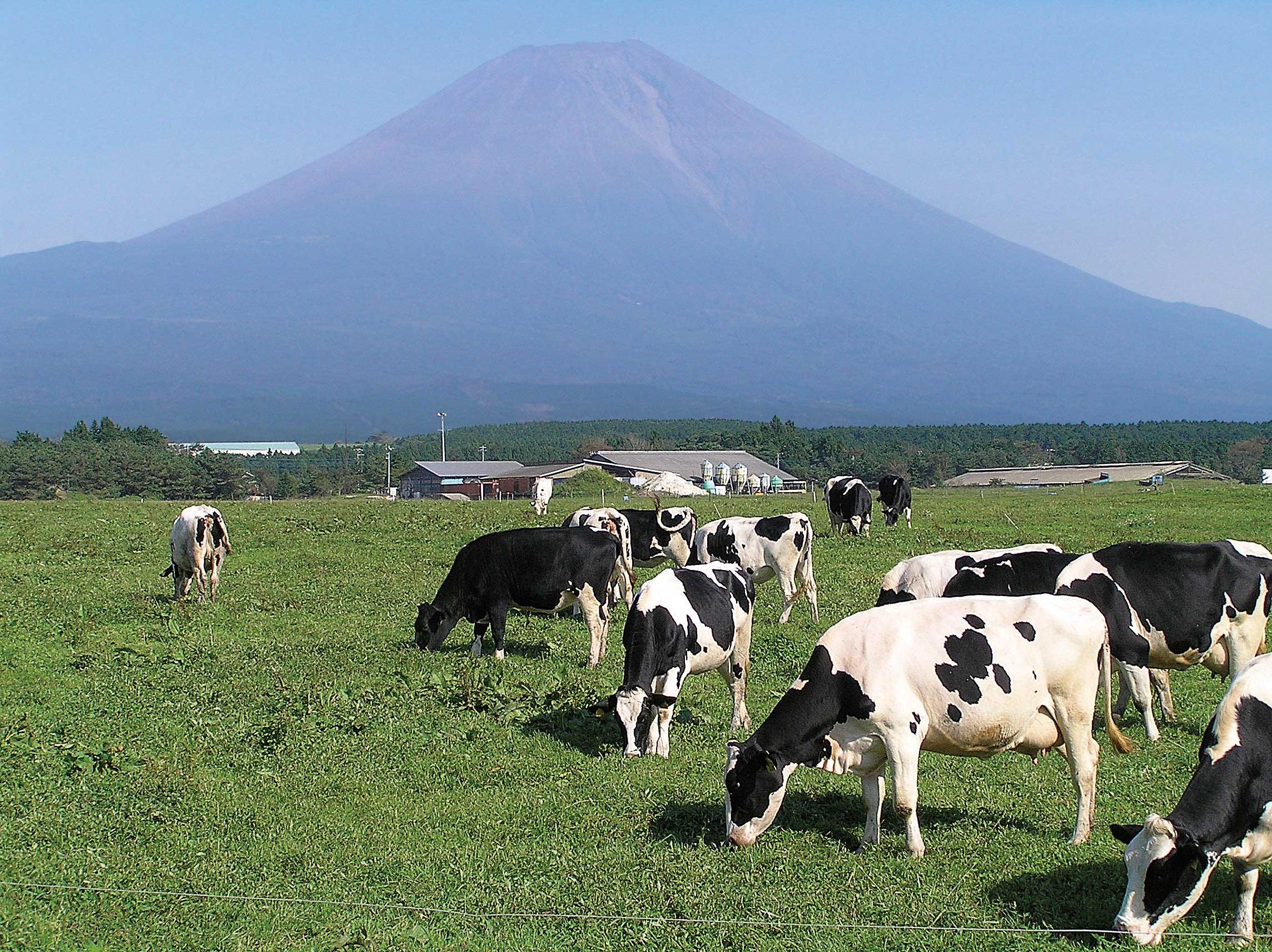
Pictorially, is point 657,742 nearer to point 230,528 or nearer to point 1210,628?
point 1210,628

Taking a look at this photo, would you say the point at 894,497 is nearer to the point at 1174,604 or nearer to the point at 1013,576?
the point at 1013,576

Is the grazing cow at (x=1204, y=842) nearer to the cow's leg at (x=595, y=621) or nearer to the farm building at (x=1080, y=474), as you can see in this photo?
the cow's leg at (x=595, y=621)

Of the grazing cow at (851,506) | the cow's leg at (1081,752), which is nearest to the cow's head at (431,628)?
the cow's leg at (1081,752)

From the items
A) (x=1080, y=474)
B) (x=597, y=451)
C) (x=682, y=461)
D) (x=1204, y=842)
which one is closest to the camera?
(x=1204, y=842)

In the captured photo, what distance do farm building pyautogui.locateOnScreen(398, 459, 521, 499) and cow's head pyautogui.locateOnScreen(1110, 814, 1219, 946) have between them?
76.1 m

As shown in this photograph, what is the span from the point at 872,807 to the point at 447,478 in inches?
3423

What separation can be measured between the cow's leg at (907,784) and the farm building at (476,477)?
66.3 metres

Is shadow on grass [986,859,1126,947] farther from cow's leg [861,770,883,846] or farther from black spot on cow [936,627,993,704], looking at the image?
black spot on cow [936,627,993,704]

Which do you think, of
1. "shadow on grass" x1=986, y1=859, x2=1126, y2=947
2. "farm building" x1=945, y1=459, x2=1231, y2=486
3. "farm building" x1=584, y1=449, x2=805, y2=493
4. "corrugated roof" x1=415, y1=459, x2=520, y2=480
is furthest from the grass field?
"corrugated roof" x1=415, y1=459, x2=520, y2=480

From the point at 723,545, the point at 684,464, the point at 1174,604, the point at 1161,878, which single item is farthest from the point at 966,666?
the point at 684,464

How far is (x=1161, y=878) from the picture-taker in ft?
22.2

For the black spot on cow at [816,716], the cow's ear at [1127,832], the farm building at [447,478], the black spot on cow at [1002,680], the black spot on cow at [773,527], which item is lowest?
the farm building at [447,478]

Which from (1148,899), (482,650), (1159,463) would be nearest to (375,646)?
(482,650)

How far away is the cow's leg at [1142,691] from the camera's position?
37.0 feet
